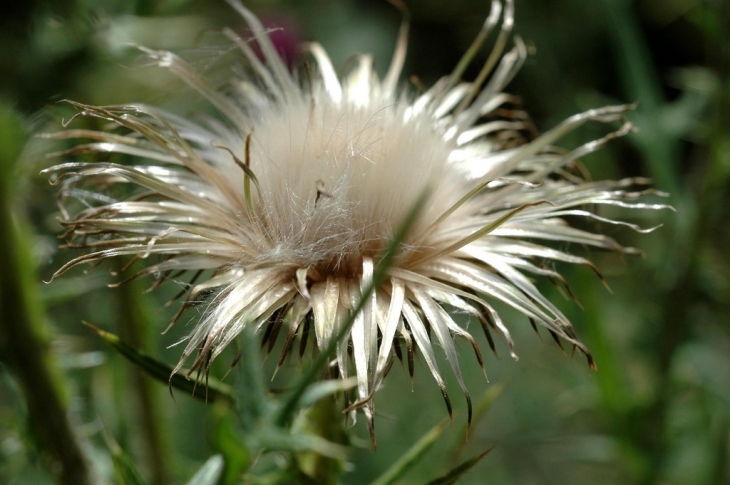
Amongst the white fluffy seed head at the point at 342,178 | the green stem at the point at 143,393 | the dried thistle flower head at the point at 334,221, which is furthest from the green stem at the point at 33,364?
the white fluffy seed head at the point at 342,178

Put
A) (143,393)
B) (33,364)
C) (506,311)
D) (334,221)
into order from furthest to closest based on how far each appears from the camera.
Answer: (506,311) → (143,393) → (33,364) → (334,221)

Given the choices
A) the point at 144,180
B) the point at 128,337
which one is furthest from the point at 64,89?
the point at 128,337

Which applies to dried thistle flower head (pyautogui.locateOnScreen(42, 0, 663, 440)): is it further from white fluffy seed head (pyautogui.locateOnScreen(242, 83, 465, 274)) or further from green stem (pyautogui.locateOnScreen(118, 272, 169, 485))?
green stem (pyautogui.locateOnScreen(118, 272, 169, 485))

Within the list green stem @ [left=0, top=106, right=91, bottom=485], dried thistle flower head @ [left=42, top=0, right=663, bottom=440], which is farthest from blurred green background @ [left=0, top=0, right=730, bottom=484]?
dried thistle flower head @ [left=42, top=0, right=663, bottom=440]

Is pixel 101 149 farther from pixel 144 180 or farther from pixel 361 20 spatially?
pixel 361 20

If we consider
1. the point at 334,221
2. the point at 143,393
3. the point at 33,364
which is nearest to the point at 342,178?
the point at 334,221

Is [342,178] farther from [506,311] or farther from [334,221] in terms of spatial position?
[506,311]
